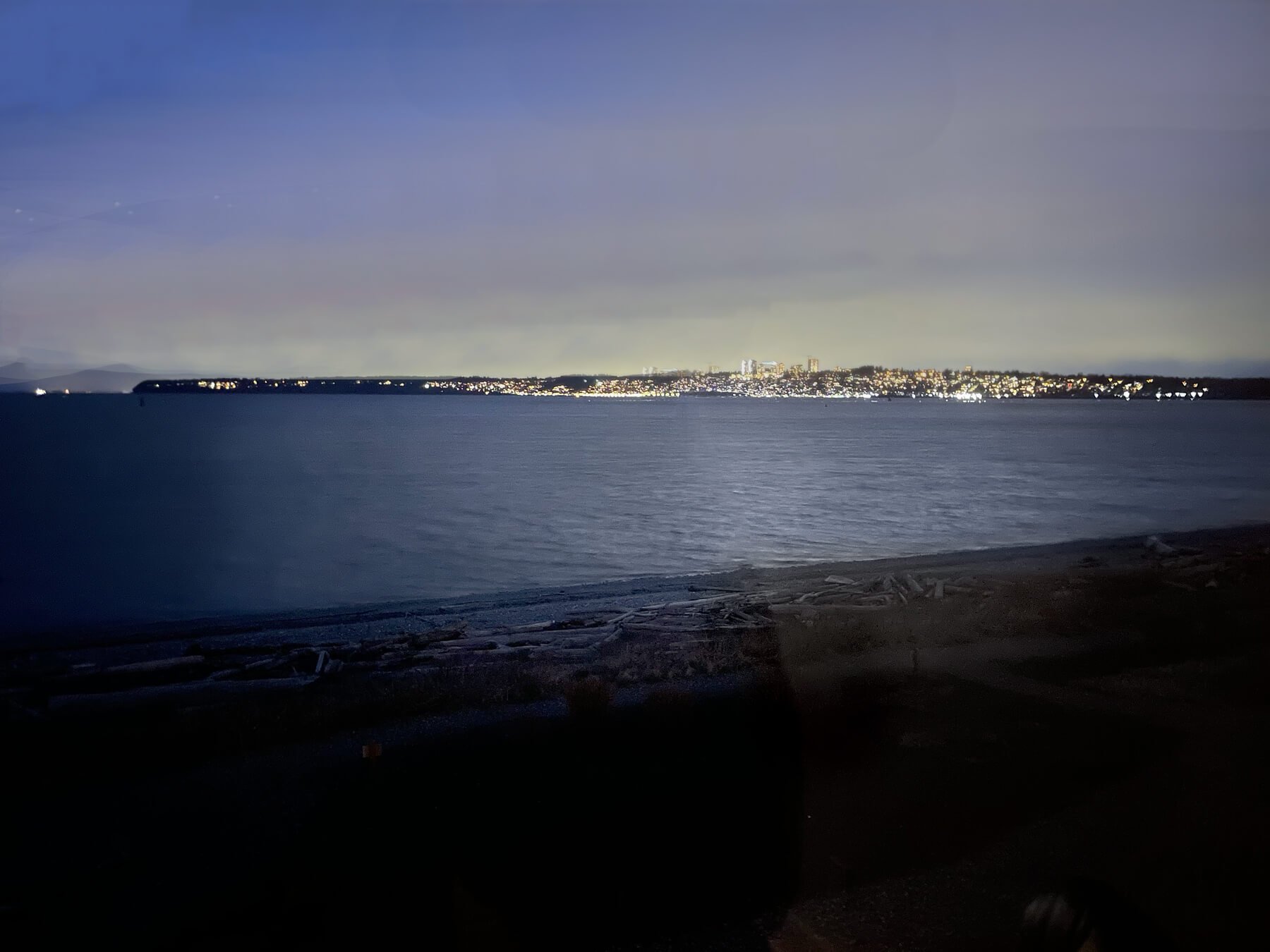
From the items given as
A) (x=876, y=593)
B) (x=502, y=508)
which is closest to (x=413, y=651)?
(x=876, y=593)

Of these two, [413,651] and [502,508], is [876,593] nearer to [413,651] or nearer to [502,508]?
[413,651]

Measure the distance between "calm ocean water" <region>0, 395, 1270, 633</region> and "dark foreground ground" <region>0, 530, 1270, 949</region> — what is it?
55.5 ft

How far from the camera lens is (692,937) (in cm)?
548

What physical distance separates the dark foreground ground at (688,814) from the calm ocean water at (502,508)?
1693 centimetres

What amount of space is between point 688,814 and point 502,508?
3943 cm

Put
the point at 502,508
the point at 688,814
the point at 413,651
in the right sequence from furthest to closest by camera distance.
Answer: the point at 502,508 < the point at 413,651 < the point at 688,814

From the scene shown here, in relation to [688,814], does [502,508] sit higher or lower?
lower

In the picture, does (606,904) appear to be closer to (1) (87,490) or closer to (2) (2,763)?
(2) (2,763)

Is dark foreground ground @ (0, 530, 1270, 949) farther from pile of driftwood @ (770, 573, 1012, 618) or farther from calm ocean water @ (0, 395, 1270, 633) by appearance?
calm ocean water @ (0, 395, 1270, 633)

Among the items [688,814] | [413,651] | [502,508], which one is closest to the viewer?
[688,814]

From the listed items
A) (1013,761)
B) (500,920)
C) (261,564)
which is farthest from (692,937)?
(261,564)

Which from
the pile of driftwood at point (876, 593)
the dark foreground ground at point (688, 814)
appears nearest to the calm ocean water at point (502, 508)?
the pile of driftwood at point (876, 593)

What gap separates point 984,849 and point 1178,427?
495 ft

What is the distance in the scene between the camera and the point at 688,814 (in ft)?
24.1
